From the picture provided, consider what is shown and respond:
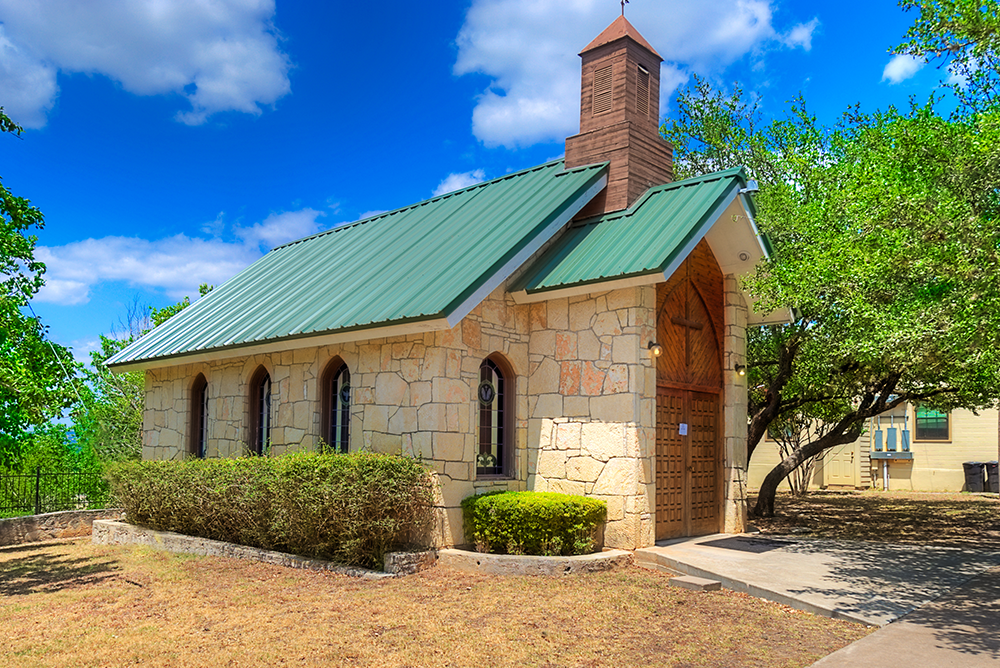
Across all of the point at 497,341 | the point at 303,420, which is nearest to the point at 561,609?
the point at 497,341

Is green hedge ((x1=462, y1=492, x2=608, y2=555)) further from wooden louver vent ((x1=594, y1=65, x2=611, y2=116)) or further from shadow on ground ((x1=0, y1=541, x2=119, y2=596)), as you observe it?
wooden louver vent ((x1=594, y1=65, x2=611, y2=116))

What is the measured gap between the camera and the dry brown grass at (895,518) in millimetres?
14305

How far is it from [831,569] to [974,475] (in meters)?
19.1

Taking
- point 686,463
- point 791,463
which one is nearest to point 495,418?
point 686,463

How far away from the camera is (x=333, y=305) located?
1314cm

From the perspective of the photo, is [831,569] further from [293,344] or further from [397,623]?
[293,344]

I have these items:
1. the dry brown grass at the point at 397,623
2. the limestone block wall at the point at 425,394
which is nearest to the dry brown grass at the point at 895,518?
the limestone block wall at the point at 425,394

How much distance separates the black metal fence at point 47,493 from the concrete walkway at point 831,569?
12848 millimetres

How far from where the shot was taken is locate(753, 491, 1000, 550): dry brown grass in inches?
563

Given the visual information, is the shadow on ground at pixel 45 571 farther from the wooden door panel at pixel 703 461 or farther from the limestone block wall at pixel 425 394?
the wooden door panel at pixel 703 461

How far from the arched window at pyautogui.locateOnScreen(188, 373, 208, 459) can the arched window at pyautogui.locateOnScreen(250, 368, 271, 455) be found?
1.88 metres

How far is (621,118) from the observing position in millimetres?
14305

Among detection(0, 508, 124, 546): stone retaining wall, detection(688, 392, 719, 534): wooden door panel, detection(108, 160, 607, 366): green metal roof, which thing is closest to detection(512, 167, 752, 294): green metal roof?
detection(108, 160, 607, 366): green metal roof

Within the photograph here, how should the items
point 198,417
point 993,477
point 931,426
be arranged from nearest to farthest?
point 198,417
point 993,477
point 931,426
